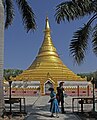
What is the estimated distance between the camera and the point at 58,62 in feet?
159

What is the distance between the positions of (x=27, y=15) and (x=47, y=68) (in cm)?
3057

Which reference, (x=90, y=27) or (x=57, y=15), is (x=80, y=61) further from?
(x=57, y=15)

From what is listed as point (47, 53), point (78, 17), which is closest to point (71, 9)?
point (78, 17)

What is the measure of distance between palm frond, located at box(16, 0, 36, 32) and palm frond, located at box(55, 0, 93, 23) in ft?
6.31

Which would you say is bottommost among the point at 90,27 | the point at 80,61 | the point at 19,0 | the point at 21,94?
the point at 21,94

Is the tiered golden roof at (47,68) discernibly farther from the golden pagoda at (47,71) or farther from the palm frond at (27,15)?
the palm frond at (27,15)

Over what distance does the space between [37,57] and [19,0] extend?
113 ft

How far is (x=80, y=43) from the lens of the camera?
52.9ft

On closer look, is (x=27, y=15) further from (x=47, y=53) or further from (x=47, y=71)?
(x=47, y=53)

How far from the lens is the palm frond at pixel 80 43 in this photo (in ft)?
52.6

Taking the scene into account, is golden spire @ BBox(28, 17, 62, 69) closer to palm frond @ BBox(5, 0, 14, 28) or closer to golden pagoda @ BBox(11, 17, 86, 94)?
golden pagoda @ BBox(11, 17, 86, 94)

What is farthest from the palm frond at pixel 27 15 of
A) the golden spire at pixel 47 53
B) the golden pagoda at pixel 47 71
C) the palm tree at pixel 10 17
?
the golden spire at pixel 47 53

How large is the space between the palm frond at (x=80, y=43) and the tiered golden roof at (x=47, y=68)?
2676cm

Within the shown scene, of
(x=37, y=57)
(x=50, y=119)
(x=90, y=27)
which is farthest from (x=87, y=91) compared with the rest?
(x=50, y=119)
